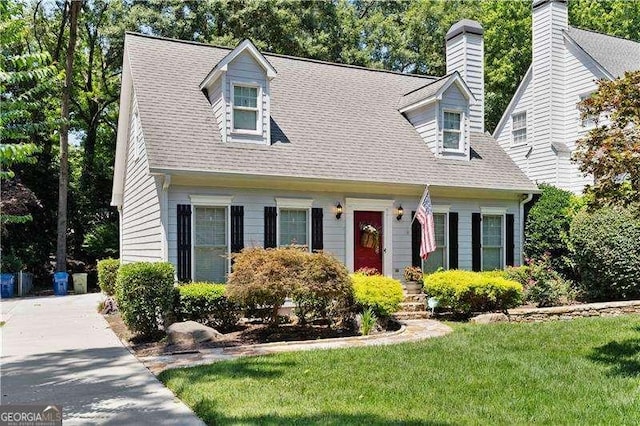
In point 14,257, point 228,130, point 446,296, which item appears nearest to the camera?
point 446,296

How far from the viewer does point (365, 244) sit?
13000 mm

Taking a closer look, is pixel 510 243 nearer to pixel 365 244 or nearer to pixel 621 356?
pixel 365 244

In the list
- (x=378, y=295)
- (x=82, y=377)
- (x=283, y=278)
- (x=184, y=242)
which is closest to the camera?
(x=82, y=377)

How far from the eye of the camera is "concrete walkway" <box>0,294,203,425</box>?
17.7 feet

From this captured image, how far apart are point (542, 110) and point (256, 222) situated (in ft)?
44.7

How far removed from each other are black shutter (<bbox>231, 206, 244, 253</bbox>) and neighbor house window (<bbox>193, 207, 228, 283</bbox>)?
0.53ft

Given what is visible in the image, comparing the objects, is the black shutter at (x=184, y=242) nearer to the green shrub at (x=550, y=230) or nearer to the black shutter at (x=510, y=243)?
the black shutter at (x=510, y=243)

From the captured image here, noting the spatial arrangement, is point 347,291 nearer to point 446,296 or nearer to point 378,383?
point 446,296

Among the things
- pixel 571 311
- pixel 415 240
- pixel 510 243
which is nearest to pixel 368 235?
pixel 415 240

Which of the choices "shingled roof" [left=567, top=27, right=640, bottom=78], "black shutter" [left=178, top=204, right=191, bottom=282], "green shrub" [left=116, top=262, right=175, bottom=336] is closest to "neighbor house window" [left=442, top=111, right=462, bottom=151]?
"shingled roof" [left=567, top=27, right=640, bottom=78]

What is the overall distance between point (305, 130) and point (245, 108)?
1.82 meters

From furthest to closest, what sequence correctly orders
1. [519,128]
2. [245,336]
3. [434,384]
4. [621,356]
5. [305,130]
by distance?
[519,128] → [305,130] → [245,336] → [621,356] → [434,384]

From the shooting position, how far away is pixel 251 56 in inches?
494

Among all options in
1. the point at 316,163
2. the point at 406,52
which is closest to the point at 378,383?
the point at 316,163
